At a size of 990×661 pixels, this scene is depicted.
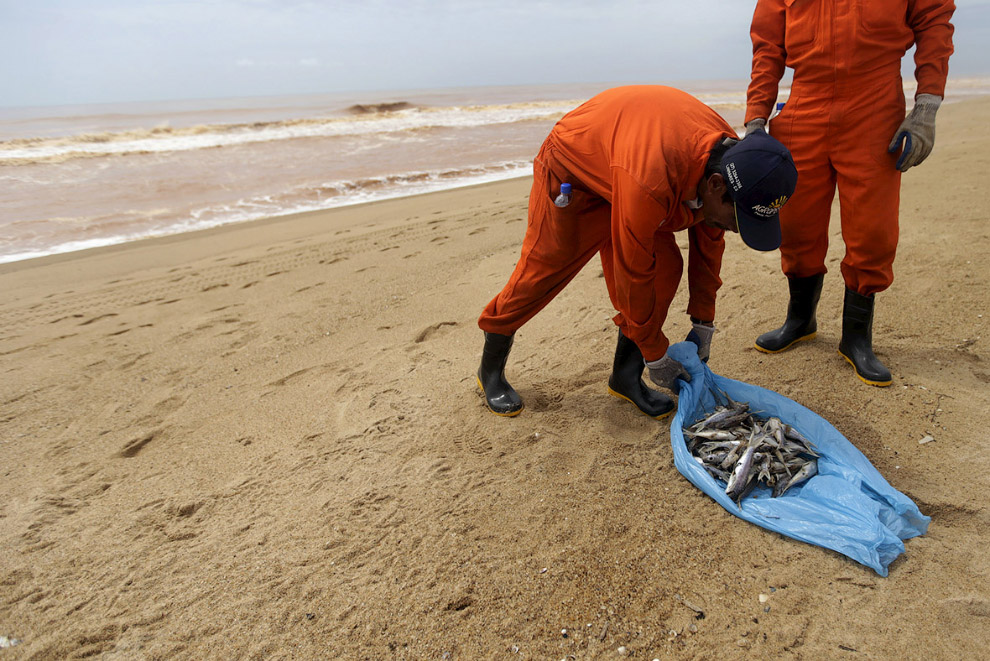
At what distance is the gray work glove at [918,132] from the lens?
2533 mm

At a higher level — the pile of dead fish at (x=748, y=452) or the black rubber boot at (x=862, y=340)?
the black rubber boot at (x=862, y=340)

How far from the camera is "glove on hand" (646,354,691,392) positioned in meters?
2.41

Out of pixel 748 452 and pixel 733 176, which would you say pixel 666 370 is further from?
pixel 733 176

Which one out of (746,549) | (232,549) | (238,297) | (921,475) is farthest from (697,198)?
(238,297)

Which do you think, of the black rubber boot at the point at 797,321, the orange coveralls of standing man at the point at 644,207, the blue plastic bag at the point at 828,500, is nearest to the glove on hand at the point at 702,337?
the orange coveralls of standing man at the point at 644,207

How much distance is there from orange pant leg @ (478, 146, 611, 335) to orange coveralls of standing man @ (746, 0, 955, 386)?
113 cm

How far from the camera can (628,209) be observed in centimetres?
191

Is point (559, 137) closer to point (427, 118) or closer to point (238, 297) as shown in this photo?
point (238, 297)

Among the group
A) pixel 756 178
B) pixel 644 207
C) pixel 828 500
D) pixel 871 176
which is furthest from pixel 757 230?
pixel 871 176

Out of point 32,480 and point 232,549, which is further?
point 32,480

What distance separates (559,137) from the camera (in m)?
2.30

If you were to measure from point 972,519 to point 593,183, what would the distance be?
5.99 ft

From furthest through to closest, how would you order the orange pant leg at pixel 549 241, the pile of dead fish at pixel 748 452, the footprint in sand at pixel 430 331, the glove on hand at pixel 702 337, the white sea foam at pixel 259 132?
the white sea foam at pixel 259 132, the footprint in sand at pixel 430 331, the glove on hand at pixel 702 337, the orange pant leg at pixel 549 241, the pile of dead fish at pixel 748 452

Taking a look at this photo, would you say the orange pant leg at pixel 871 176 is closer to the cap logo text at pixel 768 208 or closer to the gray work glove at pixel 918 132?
the gray work glove at pixel 918 132
